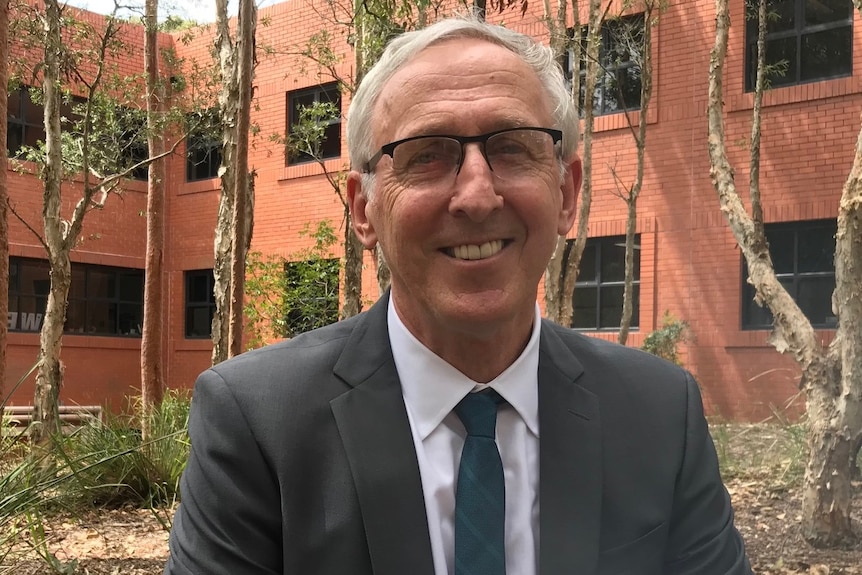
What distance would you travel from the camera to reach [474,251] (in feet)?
4.92

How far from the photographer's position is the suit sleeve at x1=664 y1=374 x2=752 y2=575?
61.9 inches

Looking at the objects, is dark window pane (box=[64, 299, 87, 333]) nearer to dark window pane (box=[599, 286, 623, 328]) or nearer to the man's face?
dark window pane (box=[599, 286, 623, 328])

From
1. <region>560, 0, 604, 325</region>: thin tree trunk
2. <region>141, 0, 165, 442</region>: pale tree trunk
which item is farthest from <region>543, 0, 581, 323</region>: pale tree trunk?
<region>141, 0, 165, 442</region>: pale tree trunk

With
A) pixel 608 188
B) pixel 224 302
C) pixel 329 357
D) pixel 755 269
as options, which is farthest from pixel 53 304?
pixel 329 357

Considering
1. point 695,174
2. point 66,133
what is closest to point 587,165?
point 695,174

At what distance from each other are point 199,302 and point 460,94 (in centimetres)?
1199

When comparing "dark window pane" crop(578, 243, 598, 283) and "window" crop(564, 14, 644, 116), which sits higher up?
"window" crop(564, 14, 644, 116)

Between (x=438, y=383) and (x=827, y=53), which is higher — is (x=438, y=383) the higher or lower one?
the lower one

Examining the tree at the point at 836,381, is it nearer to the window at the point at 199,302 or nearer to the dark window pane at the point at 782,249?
the dark window pane at the point at 782,249

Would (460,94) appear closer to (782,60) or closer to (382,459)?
(382,459)

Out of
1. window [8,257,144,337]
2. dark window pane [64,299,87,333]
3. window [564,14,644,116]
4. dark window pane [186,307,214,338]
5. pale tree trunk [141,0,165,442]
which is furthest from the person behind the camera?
dark window pane [64,299,87,333]

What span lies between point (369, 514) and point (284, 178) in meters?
9.98

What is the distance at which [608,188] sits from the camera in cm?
743

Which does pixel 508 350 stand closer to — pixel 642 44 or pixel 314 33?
pixel 642 44
